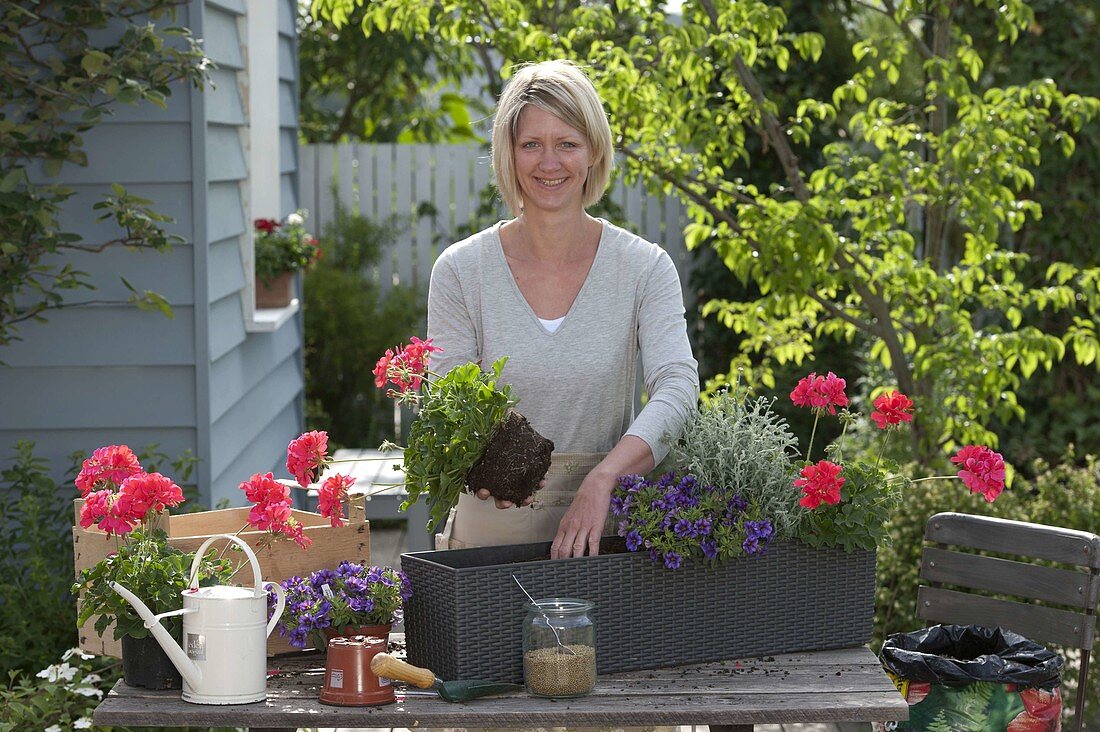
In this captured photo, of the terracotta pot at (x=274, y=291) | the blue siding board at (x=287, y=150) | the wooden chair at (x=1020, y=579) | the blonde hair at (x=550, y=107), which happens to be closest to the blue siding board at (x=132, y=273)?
the terracotta pot at (x=274, y=291)

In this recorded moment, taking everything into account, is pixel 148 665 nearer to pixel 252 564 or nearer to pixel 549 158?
pixel 252 564

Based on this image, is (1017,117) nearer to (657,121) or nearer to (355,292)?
(657,121)

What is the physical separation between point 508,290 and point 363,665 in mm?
798

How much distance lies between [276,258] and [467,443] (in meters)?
3.03

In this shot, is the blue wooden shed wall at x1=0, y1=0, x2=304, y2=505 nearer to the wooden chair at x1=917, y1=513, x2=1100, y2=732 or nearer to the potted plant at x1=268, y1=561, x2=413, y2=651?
the potted plant at x1=268, y1=561, x2=413, y2=651

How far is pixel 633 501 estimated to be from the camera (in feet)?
6.54

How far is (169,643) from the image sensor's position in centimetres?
179

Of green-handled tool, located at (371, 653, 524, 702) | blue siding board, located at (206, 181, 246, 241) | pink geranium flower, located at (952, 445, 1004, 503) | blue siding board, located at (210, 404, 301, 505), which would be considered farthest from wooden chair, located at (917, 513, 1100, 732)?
blue siding board, located at (206, 181, 246, 241)

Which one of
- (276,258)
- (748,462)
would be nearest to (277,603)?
(748,462)

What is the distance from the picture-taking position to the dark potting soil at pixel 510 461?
1.97 m

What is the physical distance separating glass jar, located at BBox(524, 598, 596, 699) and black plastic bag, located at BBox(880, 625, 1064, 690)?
0.86 meters

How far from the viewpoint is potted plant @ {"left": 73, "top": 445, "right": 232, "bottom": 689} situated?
183 centimetres

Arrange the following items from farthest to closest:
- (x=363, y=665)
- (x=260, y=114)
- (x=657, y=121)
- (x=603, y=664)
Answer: (x=260, y=114)
(x=657, y=121)
(x=603, y=664)
(x=363, y=665)

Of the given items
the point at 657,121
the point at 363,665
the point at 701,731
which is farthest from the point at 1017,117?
the point at 363,665
